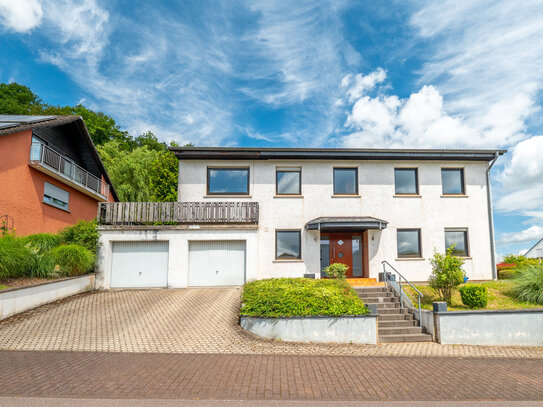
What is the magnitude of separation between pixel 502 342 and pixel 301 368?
6374mm

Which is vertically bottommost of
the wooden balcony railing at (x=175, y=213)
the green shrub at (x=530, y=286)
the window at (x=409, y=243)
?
the green shrub at (x=530, y=286)

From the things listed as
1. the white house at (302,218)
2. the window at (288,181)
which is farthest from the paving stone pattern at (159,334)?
the window at (288,181)

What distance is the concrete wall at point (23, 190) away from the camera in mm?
15164

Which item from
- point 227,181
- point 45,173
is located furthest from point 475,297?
point 45,173

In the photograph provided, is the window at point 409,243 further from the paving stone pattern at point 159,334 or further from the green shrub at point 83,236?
the green shrub at point 83,236

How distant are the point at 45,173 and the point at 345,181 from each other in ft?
49.2

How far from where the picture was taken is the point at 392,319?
35.3 ft

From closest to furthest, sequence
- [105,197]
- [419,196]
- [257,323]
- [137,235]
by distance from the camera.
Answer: [257,323]
[137,235]
[419,196]
[105,197]

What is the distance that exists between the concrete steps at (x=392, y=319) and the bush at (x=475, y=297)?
1888 mm

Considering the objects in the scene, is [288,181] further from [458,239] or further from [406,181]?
[458,239]

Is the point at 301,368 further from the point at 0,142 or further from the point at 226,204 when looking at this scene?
the point at 0,142

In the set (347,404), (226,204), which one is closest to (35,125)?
(226,204)

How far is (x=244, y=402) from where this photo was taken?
5305 mm

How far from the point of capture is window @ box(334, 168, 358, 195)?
1619 cm
